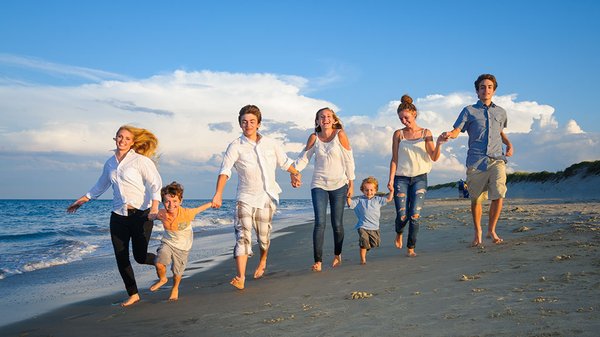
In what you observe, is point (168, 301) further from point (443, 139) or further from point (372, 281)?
point (443, 139)

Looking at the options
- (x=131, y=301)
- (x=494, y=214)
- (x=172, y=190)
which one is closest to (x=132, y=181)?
(x=172, y=190)

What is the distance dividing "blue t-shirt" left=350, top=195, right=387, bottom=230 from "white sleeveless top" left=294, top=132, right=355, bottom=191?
0.37m

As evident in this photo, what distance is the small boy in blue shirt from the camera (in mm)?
6711

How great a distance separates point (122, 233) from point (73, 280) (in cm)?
300

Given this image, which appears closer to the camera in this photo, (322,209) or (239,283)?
(239,283)

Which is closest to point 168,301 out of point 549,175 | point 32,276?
point 32,276

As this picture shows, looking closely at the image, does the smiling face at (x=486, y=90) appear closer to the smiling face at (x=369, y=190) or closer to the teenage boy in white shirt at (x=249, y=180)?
the smiling face at (x=369, y=190)

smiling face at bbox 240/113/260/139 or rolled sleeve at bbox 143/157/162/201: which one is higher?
smiling face at bbox 240/113/260/139

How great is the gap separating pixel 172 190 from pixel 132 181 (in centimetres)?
41

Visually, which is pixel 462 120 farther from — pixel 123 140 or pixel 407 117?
pixel 123 140

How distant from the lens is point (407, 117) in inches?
272

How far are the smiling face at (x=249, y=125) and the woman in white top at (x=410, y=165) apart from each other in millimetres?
2039

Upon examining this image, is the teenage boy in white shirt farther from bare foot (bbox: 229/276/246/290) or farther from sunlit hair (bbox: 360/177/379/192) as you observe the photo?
sunlit hair (bbox: 360/177/379/192)

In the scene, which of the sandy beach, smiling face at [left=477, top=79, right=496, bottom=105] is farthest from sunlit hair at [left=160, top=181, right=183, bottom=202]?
smiling face at [left=477, top=79, right=496, bottom=105]
